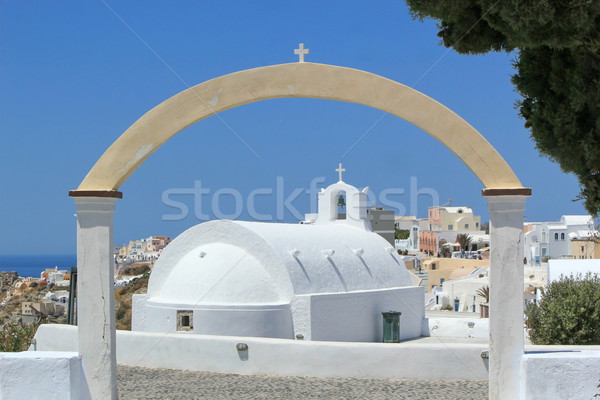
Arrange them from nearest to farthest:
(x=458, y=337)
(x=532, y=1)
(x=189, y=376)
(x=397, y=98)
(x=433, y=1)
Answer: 1. (x=532, y=1)
2. (x=433, y=1)
3. (x=397, y=98)
4. (x=189, y=376)
5. (x=458, y=337)

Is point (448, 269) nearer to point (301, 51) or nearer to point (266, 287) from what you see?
point (266, 287)

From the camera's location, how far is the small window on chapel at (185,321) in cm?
1616

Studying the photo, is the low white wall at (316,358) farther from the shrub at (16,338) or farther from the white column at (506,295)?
the shrub at (16,338)

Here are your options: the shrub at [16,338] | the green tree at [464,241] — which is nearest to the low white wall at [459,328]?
the shrub at [16,338]

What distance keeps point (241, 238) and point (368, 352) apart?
6.64 meters

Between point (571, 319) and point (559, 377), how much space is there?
7.20m

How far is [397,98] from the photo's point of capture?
352 inches

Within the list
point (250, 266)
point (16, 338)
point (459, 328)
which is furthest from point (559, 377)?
point (459, 328)

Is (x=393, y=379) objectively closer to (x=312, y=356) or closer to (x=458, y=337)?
(x=312, y=356)

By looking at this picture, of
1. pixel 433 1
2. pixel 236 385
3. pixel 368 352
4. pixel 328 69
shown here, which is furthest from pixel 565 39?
pixel 236 385

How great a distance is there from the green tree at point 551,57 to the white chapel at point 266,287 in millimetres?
9286

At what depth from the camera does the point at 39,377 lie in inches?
345

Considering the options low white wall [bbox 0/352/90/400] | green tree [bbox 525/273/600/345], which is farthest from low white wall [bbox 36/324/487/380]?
green tree [bbox 525/273/600/345]

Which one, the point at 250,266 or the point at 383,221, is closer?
the point at 250,266
